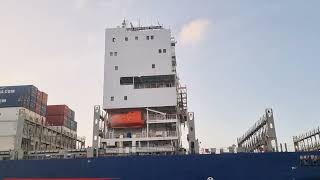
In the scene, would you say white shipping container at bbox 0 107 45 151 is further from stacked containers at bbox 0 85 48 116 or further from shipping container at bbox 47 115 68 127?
shipping container at bbox 47 115 68 127

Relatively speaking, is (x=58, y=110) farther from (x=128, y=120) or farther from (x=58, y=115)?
(x=128, y=120)

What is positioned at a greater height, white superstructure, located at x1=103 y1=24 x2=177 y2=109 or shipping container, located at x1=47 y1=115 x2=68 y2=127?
white superstructure, located at x1=103 y1=24 x2=177 y2=109

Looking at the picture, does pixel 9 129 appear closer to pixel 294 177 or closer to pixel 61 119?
pixel 61 119

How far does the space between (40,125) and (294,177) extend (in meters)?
22.5

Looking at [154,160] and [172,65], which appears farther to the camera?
[172,65]

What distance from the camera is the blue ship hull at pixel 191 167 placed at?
20.2 m

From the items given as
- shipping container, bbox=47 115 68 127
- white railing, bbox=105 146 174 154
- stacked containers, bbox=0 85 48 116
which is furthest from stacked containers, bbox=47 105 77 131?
white railing, bbox=105 146 174 154

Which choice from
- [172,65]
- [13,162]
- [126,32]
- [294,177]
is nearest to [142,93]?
[172,65]

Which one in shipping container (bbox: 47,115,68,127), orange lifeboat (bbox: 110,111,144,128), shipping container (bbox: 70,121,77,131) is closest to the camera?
orange lifeboat (bbox: 110,111,144,128)

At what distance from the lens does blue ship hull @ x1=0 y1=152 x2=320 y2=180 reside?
20.2m

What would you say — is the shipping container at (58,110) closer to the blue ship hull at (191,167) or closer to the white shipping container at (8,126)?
the white shipping container at (8,126)

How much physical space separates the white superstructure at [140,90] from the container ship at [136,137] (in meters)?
0.08

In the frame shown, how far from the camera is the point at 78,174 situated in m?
21.7

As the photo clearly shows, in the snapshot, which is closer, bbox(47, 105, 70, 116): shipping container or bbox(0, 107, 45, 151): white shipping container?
bbox(0, 107, 45, 151): white shipping container
